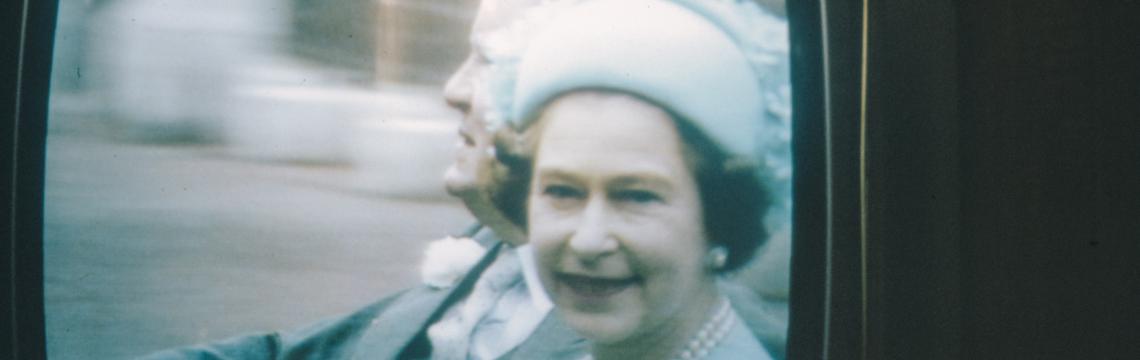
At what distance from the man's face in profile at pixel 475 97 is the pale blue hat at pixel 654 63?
0.13 ft

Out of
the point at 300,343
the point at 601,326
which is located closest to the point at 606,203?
the point at 601,326

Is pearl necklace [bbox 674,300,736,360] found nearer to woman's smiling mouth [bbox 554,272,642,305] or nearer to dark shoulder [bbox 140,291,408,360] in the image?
woman's smiling mouth [bbox 554,272,642,305]

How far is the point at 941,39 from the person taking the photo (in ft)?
4.57

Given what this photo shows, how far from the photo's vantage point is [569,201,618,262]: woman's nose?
1.24m

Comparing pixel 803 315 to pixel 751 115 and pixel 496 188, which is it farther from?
pixel 496 188

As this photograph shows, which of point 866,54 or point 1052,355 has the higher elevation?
point 866,54

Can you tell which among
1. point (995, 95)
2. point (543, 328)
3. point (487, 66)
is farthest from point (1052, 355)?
point (487, 66)

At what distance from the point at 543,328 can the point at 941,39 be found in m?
0.65

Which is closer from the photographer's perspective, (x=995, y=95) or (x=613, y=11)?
(x=613, y=11)

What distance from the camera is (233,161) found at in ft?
4.01

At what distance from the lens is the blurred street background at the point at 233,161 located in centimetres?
121

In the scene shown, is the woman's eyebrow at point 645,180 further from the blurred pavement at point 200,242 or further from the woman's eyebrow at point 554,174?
the blurred pavement at point 200,242

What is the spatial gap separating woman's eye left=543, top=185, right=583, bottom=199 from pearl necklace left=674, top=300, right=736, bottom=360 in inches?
9.6

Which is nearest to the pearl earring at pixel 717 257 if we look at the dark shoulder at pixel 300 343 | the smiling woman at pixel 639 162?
the smiling woman at pixel 639 162
